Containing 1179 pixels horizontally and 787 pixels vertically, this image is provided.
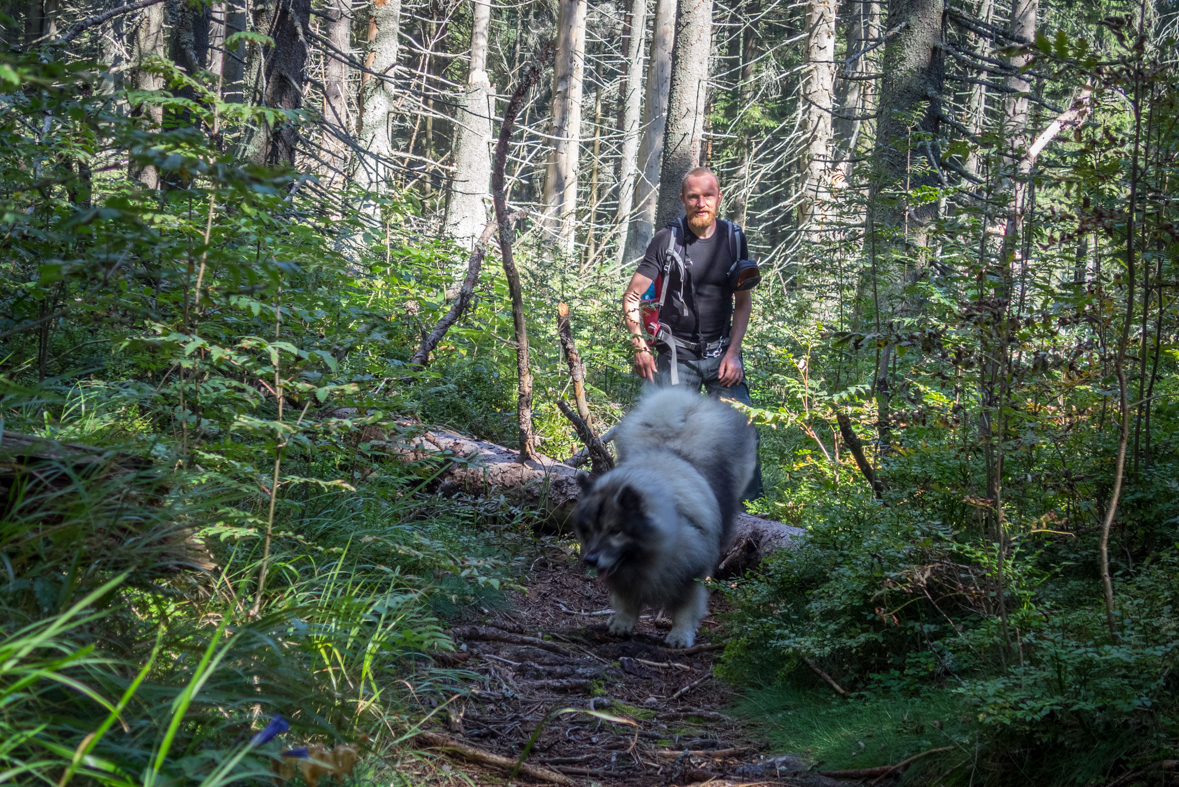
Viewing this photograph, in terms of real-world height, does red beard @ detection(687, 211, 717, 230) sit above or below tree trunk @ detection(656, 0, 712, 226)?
below

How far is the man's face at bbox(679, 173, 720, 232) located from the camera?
20.7 feet

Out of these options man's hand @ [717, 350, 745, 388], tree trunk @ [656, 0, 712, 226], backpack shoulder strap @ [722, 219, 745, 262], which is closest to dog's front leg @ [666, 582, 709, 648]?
man's hand @ [717, 350, 745, 388]

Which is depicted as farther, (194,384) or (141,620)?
(194,384)

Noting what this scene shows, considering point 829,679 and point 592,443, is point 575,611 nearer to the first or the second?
point 592,443

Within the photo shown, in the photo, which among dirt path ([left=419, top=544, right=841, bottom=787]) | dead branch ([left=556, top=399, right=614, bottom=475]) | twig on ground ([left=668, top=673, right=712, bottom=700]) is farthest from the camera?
dead branch ([left=556, top=399, right=614, bottom=475])

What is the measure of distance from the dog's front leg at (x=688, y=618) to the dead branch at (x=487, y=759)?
208cm

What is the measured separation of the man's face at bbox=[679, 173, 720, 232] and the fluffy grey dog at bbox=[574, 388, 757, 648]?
1.78m

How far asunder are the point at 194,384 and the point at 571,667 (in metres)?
2.29

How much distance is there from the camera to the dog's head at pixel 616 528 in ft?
15.4

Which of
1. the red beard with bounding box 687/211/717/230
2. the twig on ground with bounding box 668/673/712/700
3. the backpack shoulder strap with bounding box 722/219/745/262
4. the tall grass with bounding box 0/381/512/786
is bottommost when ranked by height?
the twig on ground with bounding box 668/673/712/700

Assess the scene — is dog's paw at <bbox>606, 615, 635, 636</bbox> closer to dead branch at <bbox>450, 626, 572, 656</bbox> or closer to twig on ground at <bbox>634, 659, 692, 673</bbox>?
twig on ground at <bbox>634, 659, 692, 673</bbox>

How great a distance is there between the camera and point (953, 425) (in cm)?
372

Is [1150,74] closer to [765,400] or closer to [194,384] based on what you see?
[194,384]

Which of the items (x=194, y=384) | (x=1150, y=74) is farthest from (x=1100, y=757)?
(x=194, y=384)
